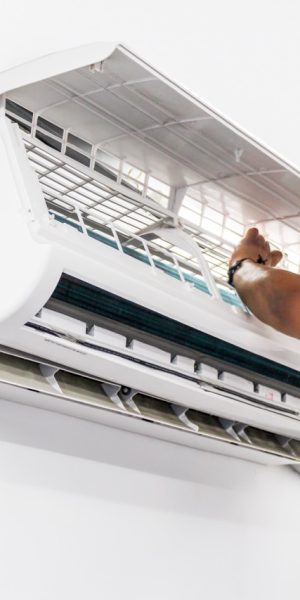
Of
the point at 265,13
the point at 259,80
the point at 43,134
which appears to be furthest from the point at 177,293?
the point at 265,13

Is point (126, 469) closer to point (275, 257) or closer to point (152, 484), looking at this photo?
point (152, 484)

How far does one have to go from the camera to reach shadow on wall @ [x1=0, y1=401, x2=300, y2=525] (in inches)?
55.0

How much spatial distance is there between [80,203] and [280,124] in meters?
0.98

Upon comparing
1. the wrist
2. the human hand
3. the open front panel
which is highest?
the open front panel

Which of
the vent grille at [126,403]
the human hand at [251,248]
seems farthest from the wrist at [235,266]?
the vent grille at [126,403]

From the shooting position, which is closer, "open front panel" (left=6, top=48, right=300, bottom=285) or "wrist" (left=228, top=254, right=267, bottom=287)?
"open front panel" (left=6, top=48, right=300, bottom=285)

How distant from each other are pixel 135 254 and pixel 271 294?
25cm

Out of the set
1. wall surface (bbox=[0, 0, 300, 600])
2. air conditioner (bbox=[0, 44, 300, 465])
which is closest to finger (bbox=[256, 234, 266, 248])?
air conditioner (bbox=[0, 44, 300, 465])

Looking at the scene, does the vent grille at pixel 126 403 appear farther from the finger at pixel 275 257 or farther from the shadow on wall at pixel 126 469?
the finger at pixel 275 257

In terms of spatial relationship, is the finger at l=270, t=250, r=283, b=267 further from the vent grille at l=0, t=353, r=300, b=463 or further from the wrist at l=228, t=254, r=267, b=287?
the vent grille at l=0, t=353, r=300, b=463

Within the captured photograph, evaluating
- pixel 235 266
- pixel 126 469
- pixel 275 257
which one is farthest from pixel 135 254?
pixel 126 469

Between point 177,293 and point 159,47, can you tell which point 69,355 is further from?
point 159,47

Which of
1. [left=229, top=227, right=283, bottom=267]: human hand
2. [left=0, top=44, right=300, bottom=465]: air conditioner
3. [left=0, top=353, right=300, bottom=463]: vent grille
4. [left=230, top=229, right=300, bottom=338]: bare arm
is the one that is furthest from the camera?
[left=229, top=227, right=283, bottom=267]: human hand

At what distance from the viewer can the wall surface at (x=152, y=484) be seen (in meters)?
1.40
